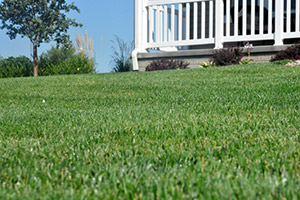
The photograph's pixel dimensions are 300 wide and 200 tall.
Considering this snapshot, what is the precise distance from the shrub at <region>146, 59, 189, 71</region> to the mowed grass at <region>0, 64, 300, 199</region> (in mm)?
6157

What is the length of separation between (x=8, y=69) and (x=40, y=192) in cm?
1492

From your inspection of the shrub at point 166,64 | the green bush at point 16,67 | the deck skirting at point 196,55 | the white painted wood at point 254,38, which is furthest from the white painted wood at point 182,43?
the green bush at point 16,67

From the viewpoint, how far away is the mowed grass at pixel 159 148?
5.53ft

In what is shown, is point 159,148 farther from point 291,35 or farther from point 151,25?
point 151,25

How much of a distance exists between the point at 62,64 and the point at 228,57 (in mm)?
7212

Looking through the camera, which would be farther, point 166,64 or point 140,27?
point 140,27

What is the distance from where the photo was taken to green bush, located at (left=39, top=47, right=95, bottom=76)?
1490cm

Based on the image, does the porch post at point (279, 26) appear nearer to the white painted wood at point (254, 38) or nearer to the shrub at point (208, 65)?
the white painted wood at point (254, 38)

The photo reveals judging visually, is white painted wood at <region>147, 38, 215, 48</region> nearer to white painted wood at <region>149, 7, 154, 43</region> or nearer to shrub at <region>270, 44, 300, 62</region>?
white painted wood at <region>149, 7, 154, 43</region>

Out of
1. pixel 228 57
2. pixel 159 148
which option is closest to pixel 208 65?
pixel 228 57

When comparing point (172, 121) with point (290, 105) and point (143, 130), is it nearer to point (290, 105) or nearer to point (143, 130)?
point (143, 130)

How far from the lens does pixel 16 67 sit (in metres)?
16.1

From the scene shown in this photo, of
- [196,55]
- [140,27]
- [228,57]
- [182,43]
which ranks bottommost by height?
[228,57]

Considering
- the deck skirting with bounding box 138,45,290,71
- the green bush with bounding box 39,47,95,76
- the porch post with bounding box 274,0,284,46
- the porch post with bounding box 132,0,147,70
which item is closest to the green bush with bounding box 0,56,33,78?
the green bush with bounding box 39,47,95,76
